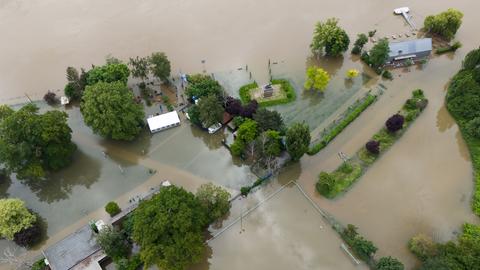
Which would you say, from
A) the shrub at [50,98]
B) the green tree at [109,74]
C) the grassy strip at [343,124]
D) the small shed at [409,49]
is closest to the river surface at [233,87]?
the grassy strip at [343,124]

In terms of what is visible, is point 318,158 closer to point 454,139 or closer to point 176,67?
point 454,139

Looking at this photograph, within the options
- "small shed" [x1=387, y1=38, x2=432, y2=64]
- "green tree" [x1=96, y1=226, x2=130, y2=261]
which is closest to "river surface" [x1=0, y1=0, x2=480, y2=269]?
"small shed" [x1=387, y1=38, x2=432, y2=64]

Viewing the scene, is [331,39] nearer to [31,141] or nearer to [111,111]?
[111,111]

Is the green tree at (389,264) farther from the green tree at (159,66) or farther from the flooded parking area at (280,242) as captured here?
the green tree at (159,66)

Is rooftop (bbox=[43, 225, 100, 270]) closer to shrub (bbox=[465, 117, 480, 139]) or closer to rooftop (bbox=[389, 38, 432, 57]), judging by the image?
shrub (bbox=[465, 117, 480, 139])

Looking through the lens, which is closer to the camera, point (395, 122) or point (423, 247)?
point (423, 247)

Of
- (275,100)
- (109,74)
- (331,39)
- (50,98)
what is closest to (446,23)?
(331,39)

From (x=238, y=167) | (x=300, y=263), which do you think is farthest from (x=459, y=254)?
(x=238, y=167)

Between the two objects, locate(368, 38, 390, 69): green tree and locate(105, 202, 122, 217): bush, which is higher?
locate(368, 38, 390, 69): green tree
